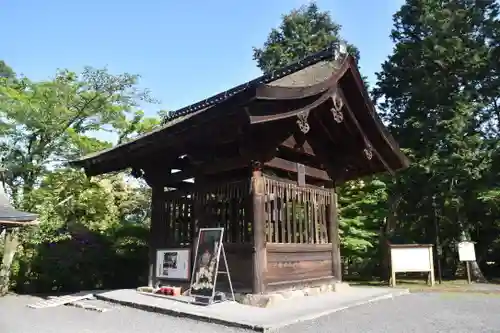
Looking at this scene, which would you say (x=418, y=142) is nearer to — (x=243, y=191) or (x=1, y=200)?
(x=243, y=191)

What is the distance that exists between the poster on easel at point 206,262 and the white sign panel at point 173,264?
67 centimetres

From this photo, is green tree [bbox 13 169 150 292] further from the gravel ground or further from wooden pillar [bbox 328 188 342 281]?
wooden pillar [bbox 328 188 342 281]

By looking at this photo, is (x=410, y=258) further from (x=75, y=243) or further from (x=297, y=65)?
(x=75, y=243)

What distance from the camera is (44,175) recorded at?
39.9 feet

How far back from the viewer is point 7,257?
1033 cm

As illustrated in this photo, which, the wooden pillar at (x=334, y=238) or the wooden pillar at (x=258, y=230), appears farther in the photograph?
the wooden pillar at (x=334, y=238)

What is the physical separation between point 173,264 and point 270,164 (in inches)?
120

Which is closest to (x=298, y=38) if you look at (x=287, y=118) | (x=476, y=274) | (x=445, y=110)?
(x=445, y=110)

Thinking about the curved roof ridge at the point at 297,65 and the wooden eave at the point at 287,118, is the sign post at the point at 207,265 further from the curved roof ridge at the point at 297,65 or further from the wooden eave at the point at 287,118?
the curved roof ridge at the point at 297,65

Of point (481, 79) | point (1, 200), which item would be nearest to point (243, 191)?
point (1, 200)

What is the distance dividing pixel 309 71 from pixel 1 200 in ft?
20.9

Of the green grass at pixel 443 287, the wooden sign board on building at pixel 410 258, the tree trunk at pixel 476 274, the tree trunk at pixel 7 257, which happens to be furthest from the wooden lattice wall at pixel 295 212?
the tree trunk at pixel 476 274

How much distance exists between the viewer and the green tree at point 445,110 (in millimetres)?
15641

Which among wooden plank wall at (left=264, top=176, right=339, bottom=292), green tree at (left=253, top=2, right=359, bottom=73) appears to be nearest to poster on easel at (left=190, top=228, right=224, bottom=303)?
wooden plank wall at (left=264, top=176, right=339, bottom=292)
